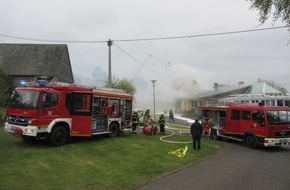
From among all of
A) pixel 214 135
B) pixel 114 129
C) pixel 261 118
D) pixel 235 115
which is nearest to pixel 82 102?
pixel 114 129

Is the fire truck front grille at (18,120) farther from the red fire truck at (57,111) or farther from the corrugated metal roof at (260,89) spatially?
the corrugated metal roof at (260,89)

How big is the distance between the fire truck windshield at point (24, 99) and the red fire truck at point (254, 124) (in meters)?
11.4

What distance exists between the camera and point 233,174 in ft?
40.3

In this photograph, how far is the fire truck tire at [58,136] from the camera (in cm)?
1664

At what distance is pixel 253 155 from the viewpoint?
56.4 feet

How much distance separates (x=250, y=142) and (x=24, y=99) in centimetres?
1204

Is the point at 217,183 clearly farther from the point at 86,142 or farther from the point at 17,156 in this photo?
the point at 86,142

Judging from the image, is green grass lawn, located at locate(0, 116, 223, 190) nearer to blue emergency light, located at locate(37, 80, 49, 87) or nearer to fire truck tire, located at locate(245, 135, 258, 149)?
fire truck tire, located at locate(245, 135, 258, 149)

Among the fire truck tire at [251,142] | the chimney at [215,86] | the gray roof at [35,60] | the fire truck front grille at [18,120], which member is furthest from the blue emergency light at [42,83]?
the chimney at [215,86]

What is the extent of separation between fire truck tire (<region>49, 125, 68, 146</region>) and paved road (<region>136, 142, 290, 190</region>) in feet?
21.6

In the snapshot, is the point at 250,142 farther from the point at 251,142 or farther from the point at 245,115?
the point at 245,115

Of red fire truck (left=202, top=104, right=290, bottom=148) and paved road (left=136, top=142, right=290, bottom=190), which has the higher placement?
red fire truck (left=202, top=104, right=290, bottom=148)

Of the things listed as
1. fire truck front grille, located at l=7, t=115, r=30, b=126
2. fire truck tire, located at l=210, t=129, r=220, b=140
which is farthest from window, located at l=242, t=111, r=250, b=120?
fire truck front grille, located at l=7, t=115, r=30, b=126

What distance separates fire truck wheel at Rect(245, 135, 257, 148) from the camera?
A: 1984 centimetres
